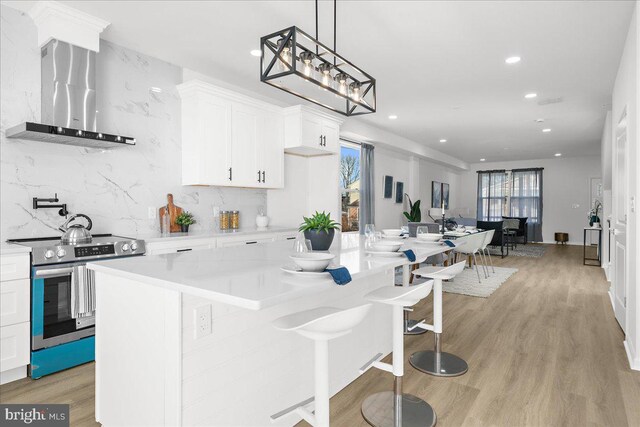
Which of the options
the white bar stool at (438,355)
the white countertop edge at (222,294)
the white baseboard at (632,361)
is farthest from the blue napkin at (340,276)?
the white baseboard at (632,361)

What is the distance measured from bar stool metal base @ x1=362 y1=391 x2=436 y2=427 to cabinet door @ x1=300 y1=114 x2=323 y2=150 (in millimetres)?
3362

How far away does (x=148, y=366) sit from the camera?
62.1 inches

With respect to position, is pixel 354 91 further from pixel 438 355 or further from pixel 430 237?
pixel 438 355

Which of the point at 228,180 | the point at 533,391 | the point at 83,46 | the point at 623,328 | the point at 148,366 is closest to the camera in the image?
the point at 148,366

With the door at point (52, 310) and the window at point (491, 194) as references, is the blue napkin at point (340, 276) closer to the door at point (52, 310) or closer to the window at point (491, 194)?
the door at point (52, 310)

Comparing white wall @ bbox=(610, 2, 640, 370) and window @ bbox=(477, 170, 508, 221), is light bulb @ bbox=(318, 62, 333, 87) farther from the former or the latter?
window @ bbox=(477, 170, 508, 221)

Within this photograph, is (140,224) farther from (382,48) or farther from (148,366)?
(382,48)

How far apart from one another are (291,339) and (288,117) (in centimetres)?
351

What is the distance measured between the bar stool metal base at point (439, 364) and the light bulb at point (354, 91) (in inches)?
77.4

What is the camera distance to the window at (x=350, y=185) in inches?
273

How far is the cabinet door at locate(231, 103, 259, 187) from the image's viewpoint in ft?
13.8

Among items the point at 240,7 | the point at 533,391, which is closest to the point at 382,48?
the point at 240,7

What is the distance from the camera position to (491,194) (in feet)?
40.8

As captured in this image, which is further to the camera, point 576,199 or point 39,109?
point 576,199
